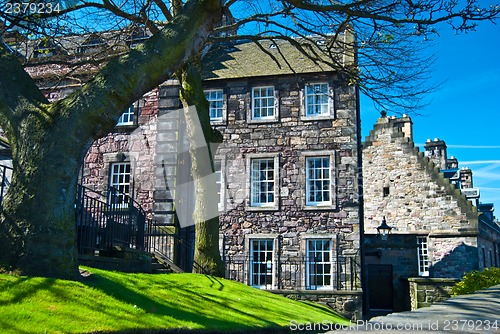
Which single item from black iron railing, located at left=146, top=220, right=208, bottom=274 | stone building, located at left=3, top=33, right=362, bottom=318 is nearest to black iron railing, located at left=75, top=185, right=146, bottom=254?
black iron railing, located at left=146, top=220, right=208, bottom=274

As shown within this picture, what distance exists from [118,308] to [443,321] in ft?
14.0

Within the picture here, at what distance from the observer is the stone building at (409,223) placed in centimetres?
2375

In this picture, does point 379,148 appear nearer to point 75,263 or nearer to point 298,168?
point 298,168

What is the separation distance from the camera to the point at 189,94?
1434cm

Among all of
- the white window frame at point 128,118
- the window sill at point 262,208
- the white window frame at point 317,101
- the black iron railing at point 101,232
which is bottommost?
the black iron railing at point 101,232

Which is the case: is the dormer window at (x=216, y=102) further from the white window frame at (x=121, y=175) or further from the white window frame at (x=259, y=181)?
the white window frame at (x=121, y=175)

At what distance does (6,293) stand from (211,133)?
8.78m

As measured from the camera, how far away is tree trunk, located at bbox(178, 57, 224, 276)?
13.9 metres

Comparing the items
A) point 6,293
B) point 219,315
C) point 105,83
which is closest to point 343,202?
point 219,315

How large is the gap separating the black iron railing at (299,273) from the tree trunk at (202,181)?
5625mm

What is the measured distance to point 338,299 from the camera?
18359 mm

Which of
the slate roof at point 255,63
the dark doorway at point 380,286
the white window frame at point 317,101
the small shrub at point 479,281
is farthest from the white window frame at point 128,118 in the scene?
the small shrub at point 479,281

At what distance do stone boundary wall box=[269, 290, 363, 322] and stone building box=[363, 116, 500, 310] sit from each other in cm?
426

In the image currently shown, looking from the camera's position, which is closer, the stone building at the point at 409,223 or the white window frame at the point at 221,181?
the white window frame at the point at 221,181
